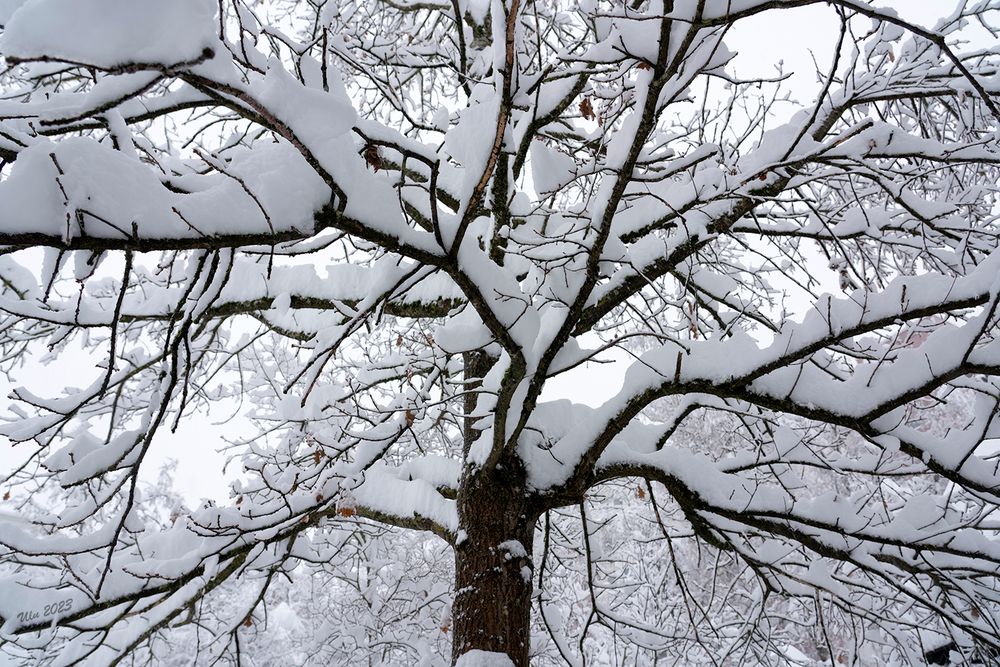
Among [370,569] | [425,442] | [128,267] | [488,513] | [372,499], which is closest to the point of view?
[128,267]

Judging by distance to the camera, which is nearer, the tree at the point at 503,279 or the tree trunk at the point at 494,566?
the tree at the point at 503,279

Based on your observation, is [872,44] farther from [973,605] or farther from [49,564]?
[49,564]

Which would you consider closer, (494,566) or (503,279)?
(503,279)

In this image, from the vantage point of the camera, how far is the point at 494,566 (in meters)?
2.64

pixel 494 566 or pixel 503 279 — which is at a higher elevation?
pixel 503 279

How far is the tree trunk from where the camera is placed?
2516mm

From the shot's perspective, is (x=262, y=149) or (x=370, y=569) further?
(x=370, y=569)

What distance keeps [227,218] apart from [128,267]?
23 cm

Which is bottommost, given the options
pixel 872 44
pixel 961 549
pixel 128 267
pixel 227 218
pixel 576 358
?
pixel 961 549

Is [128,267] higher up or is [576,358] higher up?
[576,358]

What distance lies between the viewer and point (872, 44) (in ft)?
7.95

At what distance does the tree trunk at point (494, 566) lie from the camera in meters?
2.52

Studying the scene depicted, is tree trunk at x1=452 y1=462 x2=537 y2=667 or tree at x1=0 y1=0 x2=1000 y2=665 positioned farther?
tree trunk at x1=452 y1=462 x2=537 y2=667

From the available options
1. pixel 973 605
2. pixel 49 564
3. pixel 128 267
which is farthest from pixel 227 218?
pixel 973 605
